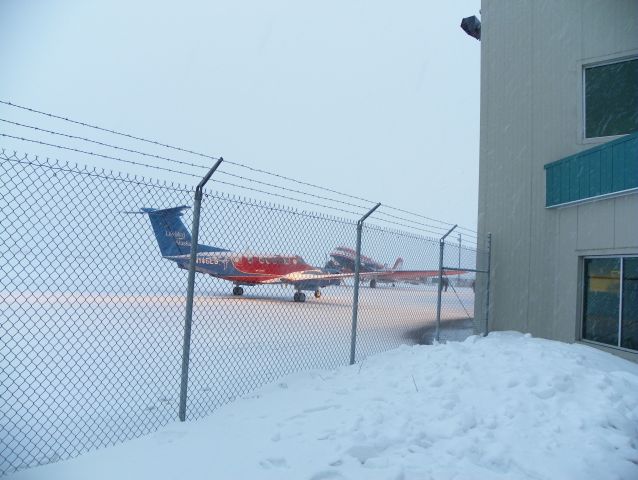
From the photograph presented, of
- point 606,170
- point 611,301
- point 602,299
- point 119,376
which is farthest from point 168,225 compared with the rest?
point 602,299

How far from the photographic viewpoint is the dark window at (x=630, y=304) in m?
7.36

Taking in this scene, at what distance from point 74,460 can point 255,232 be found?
340cm

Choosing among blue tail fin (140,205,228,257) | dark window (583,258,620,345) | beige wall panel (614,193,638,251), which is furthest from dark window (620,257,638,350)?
blue tail fin (140,205,228,257)

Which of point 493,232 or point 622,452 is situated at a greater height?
point 493,232

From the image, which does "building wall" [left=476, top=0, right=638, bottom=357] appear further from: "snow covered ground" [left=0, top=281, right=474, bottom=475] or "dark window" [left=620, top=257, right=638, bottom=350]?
"snow covered ground" [left=0, top=281, right=474, bottom=475]

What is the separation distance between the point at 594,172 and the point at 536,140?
218cm

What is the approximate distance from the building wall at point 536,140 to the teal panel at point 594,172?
27 cm

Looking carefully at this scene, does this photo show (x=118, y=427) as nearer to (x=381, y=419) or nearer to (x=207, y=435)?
(x=207, y=435)

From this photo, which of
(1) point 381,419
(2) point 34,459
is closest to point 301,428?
(1) point 381,419

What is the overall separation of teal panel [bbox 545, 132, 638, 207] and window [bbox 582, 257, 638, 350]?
115cm

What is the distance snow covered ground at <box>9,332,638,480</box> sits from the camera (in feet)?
11.3

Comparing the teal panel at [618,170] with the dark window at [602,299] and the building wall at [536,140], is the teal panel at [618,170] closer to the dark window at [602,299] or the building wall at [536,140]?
the building wall at [536,140]

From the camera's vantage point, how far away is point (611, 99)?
9.30 metres

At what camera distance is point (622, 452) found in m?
3.68
